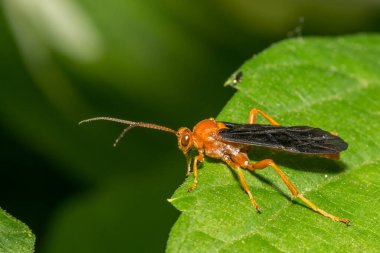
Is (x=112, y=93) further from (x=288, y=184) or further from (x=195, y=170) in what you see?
(x=288, y=184)

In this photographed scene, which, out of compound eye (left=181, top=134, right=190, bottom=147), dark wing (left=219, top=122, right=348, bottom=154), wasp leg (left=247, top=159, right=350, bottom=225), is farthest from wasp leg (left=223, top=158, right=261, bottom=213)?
compound eye (left=181, top=134, right=190, bottom=147)

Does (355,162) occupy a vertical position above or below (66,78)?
below

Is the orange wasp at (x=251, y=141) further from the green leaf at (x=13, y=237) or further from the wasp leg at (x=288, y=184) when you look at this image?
the green leaf at (x=13, y=237)

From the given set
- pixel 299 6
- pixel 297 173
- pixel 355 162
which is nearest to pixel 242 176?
pixel 297 173

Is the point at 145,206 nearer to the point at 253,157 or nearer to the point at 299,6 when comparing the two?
the point at 253,157

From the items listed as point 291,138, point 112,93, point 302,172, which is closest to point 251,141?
point 291,138

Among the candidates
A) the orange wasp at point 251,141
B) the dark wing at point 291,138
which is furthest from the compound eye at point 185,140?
the dark wing at point 291,138
